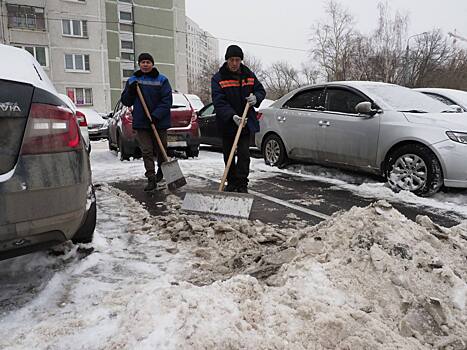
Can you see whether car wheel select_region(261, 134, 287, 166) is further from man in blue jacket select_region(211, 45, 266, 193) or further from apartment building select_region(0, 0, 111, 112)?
apartment building select_region(0, 0, 111, 112)

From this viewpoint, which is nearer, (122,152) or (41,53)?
(122,152)

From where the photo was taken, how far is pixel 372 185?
18.8ft

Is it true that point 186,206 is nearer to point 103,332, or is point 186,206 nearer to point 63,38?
point 103,332

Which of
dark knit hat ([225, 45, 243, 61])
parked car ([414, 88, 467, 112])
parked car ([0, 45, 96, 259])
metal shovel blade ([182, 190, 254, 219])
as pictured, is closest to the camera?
parked car ([0, 45, 96, 259])

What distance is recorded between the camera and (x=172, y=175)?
5363 millimetres

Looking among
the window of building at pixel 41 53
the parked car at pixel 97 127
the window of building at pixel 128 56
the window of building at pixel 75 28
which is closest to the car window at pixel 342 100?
the parked car at pixel 97 127

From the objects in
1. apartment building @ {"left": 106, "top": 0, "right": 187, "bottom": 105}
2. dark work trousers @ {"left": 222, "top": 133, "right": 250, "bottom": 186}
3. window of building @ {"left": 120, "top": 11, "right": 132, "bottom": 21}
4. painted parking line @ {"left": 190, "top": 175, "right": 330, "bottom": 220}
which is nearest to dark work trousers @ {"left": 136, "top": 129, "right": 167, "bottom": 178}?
dark work trousers @ {"left": 222, "top": 133, "right": 250, "bottom": 186}

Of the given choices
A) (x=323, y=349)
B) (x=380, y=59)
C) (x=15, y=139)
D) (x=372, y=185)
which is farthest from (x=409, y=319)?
(x=380, y=59)

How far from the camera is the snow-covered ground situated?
6.16ft

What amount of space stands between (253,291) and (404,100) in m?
4.66

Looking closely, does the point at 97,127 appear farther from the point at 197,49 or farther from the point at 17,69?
the point at 197,49

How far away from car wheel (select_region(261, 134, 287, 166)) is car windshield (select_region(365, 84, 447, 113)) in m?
1.84

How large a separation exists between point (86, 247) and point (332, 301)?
79.1 inches

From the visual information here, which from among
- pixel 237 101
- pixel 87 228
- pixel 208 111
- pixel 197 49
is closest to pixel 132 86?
pixel 237 101
